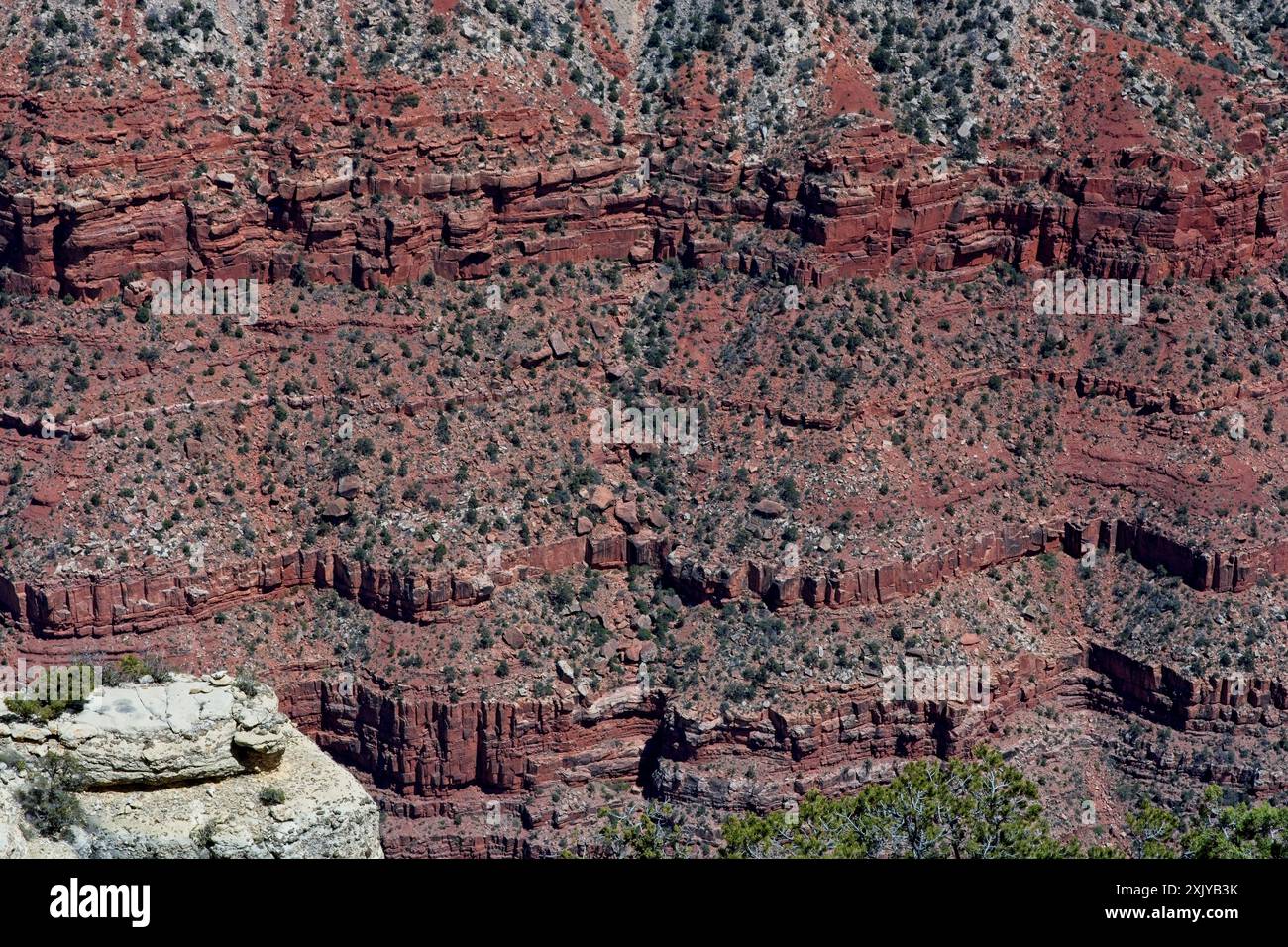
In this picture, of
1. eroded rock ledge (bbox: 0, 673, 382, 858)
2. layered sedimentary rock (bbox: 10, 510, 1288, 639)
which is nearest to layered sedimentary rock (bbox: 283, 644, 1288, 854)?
layered sedimentary rock (bbox: 10, 510, 1288, 639)

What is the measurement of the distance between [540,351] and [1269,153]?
2514 centimetres

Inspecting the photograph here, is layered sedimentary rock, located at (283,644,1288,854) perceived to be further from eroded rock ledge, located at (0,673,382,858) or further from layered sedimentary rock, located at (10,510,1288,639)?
eroded rock ledge, located at (0,673,382,858)

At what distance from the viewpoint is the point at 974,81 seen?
114688 mm

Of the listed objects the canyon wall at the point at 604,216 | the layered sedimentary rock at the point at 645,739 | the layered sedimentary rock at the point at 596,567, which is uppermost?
the canyon wall at the point at 604,216

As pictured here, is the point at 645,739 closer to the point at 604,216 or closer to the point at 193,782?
Answer: the point at 604,216

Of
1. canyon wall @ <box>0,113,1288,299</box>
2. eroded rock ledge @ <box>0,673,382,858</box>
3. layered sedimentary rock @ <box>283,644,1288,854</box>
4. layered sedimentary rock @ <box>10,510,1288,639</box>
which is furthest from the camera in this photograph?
canyon wall @ <box>0,113,1288,299</box>

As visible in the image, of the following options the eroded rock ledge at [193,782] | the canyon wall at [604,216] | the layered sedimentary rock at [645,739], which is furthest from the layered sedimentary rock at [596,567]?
the eroded rock ledge at [193,782]

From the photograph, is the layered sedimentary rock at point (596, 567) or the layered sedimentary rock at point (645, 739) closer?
the layered sedimentary rock at point (596, 567)

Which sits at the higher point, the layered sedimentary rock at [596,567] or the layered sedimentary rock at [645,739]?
the layered sedimentary rock at [596,567]

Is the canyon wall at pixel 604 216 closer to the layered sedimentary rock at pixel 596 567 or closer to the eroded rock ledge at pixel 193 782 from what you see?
the layered sedimentary rock at pixel 596 567

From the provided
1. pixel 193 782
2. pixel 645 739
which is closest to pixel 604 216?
pixel 645 739

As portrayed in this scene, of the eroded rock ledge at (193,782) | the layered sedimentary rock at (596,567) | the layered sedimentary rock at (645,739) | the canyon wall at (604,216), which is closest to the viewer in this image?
the eroded rock ledge at (193,782)
